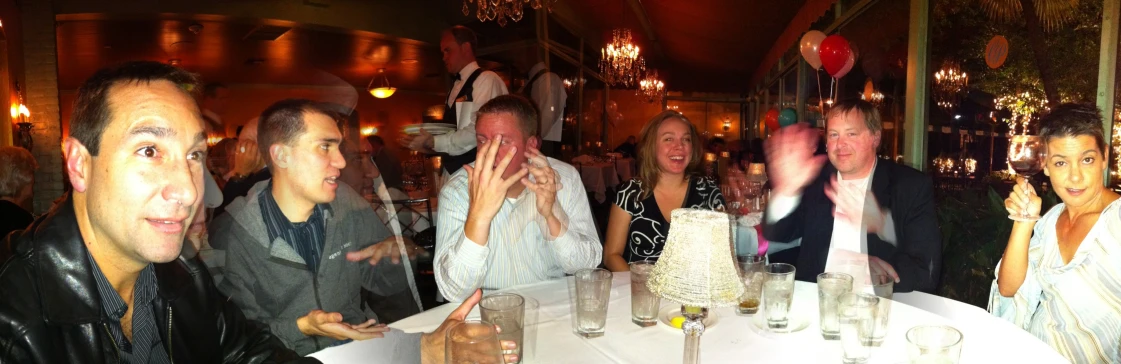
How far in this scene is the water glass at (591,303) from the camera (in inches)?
56.1

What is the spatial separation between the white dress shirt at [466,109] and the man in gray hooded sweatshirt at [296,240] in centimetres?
185

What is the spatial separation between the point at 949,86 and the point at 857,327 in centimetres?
401

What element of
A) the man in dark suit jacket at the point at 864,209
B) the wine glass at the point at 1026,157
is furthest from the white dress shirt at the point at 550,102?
the wine glass at the point at 1026,157

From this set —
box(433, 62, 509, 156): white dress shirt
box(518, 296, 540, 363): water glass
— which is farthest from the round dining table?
box(433, 62, 509, 156): white dress shirt

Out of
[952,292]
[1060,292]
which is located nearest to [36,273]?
[1060,292]

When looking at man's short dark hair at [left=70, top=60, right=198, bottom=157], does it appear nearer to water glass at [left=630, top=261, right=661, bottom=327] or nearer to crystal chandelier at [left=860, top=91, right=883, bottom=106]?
water glass at [left=630, top=261, right=661, bottom=327]

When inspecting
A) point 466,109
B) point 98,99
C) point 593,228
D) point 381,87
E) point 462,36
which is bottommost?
point 593,228

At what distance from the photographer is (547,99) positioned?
6969 mm

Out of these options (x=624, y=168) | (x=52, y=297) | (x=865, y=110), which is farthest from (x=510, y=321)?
(x=624, y=168)

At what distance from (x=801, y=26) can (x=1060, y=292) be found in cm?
766

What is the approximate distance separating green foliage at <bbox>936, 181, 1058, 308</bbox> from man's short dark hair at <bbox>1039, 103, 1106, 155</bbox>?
1.56 m

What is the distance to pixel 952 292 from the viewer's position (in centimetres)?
345

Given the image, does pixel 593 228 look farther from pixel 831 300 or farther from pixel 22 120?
pixel 22 120

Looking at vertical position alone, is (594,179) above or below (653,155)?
below
